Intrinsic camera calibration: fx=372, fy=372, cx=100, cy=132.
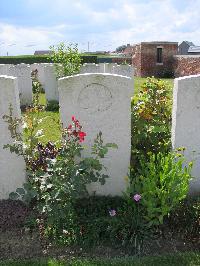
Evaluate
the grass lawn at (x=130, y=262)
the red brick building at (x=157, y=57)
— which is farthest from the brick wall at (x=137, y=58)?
the grass lawn at (x=130, y=262)

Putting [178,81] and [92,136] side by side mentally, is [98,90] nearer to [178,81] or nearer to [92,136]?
[92,136]

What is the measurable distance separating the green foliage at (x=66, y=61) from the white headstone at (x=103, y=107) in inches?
248

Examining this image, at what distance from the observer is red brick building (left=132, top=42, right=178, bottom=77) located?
26.0 m

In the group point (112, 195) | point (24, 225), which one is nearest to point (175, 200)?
point (112, 195)

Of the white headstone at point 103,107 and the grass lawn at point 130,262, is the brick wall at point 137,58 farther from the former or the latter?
the grass lawn at point 130,262

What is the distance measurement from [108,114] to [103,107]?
102 millimetres

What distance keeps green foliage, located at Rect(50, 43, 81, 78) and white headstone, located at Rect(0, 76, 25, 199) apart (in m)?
6.28

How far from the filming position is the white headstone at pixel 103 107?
429 centimetres

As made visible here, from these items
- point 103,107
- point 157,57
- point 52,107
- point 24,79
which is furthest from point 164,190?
point 157,57

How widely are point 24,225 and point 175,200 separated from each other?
1698 millimetres

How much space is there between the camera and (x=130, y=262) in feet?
11.9

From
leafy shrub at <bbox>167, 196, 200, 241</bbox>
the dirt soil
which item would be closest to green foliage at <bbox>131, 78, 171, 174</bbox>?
leafy shrub at <bbox>167, 196, 200, 241</bbox>

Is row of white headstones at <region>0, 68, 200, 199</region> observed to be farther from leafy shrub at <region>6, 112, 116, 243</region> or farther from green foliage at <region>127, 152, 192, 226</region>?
green foliage at <region>127, 152, 192, 226</region>

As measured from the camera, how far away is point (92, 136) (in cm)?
449
